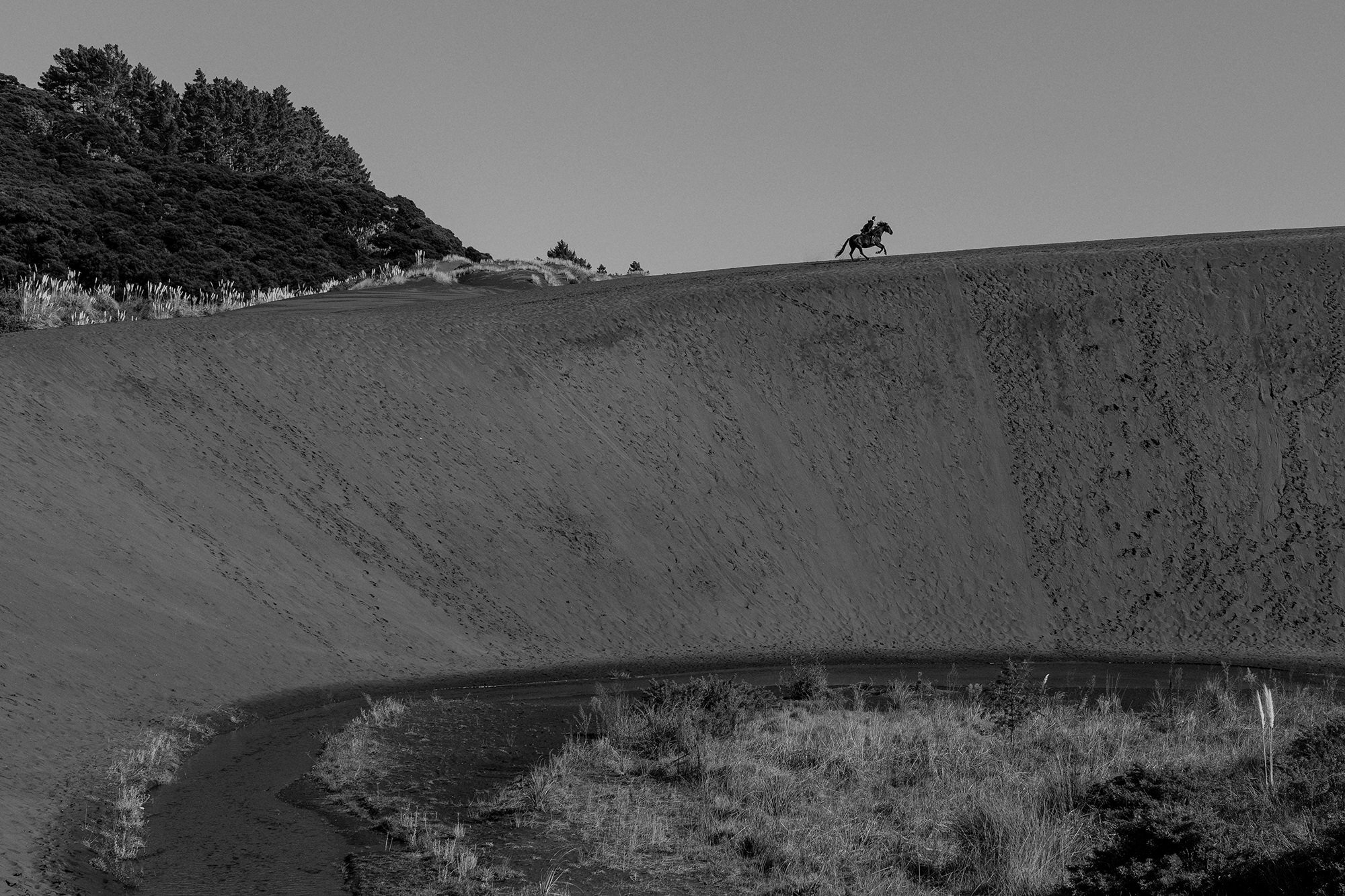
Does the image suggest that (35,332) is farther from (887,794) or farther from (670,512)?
(887,794)

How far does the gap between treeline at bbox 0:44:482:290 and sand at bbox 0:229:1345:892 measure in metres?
28.4

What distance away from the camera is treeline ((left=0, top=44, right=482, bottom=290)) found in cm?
6312

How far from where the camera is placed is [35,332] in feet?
105

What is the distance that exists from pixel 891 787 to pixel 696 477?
17.9m

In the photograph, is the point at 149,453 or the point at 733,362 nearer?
the point at 149,453

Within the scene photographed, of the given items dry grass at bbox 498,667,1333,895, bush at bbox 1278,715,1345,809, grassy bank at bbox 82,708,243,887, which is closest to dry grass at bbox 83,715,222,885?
grassy bank at bbox 82,708,243,887

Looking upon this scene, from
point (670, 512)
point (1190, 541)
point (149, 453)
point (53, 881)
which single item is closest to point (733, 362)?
point (670, 512)

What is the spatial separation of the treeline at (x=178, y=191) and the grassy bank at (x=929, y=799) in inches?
1777

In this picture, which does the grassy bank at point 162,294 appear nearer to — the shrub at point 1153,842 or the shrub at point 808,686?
the shrub at point 808,686

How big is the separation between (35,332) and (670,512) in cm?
1501

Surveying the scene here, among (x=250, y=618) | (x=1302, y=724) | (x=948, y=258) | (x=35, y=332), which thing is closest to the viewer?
(x=1302, y=724)

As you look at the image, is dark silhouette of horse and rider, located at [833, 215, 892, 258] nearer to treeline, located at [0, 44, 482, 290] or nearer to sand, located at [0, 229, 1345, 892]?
sand, located at [0, 229, 1345, 892]

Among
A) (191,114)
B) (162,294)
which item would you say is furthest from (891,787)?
(191,114)

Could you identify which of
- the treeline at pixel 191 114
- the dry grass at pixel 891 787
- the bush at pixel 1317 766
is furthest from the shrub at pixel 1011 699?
the treeline at pixel 191 114
